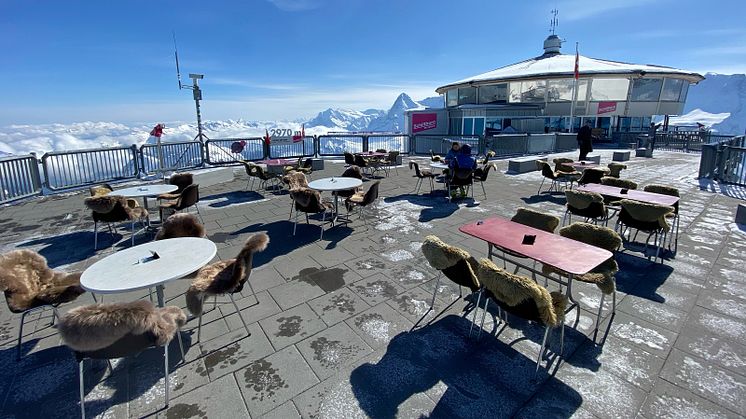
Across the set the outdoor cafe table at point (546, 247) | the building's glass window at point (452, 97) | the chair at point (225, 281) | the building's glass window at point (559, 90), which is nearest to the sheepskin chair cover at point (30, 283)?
the chair at point (225, 281)

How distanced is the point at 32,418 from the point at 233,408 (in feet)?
4.26

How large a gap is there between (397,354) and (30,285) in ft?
10.5

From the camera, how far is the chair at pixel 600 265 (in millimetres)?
3070

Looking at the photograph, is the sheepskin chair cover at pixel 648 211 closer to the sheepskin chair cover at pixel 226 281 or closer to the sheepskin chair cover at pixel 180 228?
the sheepskin chair cover at pixel 226 281

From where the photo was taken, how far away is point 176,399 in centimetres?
240

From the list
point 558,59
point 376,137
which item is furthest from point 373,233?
point 558,59

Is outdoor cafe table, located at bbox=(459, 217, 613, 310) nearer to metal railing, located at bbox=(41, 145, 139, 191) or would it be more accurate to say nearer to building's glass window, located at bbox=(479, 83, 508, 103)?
metal railing, located at bbox=(41, 145, 139, 191)

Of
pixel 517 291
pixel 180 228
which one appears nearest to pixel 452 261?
pixel 517 291

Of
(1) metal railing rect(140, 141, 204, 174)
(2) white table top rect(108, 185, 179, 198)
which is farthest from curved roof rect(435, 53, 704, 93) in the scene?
(2) white table top rect(108, 185, 179, 198)

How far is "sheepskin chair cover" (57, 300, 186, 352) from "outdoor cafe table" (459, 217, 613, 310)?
2675mm

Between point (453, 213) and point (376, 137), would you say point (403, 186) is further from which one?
point (376, 137)

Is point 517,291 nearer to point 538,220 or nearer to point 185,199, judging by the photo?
point 538,220

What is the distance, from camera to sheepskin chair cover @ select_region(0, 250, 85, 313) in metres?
2.76

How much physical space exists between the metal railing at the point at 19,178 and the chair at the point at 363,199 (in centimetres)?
827
